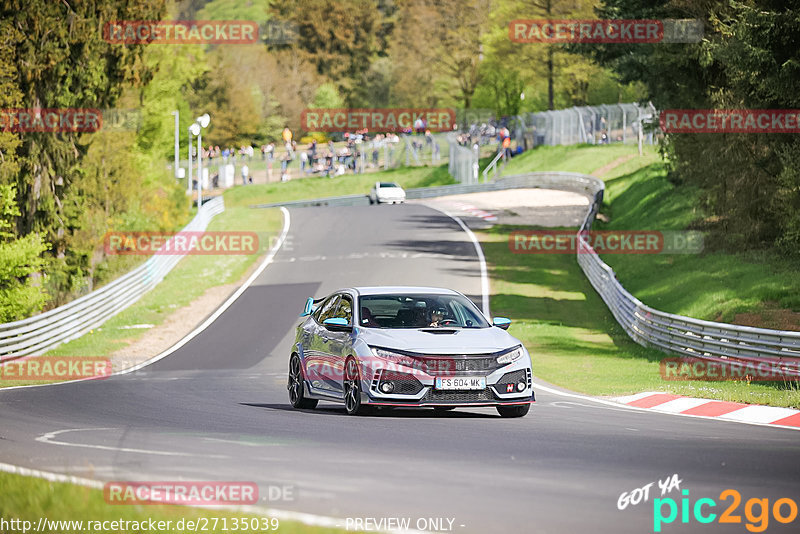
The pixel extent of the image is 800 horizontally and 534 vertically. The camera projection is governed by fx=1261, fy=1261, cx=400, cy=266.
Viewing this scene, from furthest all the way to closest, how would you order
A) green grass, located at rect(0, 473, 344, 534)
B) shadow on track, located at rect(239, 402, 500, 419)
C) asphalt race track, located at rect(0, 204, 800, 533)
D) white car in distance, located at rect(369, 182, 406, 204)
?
white car in distance, located at rect(369, 182, 406, 204) < shadow on track, located at rect(239, 402, 500, 419) < asphalt race track, located at rect(0, 204, 800, 533) < green grass, located at rect(0, 473, 344, 534)

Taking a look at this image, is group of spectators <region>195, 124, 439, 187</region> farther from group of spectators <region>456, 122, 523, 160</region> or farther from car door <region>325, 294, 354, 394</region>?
car door <region>325, 294, 354, 394</region>

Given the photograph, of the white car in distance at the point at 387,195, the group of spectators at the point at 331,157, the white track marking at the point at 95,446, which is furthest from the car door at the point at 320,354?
the group of spectators at the point at 331,157

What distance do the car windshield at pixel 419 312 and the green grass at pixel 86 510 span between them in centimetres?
681

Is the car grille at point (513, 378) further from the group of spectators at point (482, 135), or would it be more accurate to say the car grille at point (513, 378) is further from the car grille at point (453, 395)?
the group of spectators at point (482, 135)

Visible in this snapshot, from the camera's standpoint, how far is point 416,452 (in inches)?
425

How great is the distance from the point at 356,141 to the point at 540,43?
20.9 metres

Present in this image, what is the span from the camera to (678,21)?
1464 inches

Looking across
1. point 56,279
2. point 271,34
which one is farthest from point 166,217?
point 271,34

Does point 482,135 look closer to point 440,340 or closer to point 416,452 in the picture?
point 440,340

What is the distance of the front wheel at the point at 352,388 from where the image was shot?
Result: 1397cm

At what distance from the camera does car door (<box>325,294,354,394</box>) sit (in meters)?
14.5

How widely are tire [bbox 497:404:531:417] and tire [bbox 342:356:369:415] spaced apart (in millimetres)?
1571

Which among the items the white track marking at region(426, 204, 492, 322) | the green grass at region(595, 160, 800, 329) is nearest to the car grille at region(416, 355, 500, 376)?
the green grass at region(595, 160, 800, 329)

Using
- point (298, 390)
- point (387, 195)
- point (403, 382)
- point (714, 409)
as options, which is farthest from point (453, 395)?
point (387, 195)
